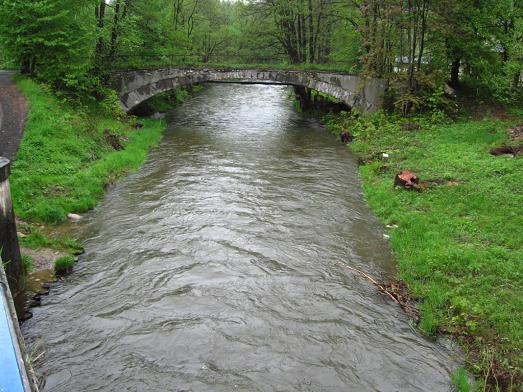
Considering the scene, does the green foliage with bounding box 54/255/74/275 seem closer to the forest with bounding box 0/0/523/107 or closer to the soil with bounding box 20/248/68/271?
the soil with bounding box 20/248/68/271

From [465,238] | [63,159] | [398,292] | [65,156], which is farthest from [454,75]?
[63,159]

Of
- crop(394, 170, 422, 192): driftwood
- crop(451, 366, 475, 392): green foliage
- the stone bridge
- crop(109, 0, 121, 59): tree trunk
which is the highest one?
crop(109, 0, 121, 59): tree trunk

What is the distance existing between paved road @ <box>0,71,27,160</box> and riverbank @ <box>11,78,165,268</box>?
0.88ft

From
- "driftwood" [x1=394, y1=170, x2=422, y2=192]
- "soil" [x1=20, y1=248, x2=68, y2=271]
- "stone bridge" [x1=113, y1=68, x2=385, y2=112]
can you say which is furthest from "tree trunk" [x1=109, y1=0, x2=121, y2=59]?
"driftwood" [x1=394, y1=170, x2=422, y2=192]

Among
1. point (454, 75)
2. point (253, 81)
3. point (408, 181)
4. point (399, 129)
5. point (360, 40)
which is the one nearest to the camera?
point (408, 181)

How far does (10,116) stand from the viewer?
714 inches

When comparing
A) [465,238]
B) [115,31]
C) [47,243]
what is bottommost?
[47,243]

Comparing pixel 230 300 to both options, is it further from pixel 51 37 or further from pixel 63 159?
pixel 51 37

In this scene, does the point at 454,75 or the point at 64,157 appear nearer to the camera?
the point at 64,157

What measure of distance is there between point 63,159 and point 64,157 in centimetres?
18

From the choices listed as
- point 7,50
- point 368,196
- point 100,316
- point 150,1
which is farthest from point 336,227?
point 150,1

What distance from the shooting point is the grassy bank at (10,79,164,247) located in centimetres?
1341

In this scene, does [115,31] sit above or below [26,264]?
above

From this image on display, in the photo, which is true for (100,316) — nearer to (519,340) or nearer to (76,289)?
(76,289)
